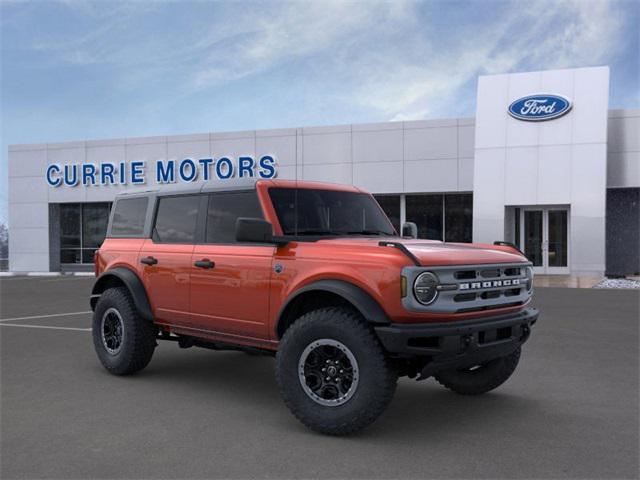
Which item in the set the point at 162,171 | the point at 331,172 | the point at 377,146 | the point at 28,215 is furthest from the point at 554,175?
the point at 28,215

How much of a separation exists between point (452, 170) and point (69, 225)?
1901cm

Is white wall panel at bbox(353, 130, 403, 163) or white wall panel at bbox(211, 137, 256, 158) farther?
white wall panel at bbox(211, 137, 256, 158)

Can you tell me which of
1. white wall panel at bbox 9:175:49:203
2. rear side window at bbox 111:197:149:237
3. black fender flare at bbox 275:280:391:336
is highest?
white wall panel at bbox 9:175:49:203

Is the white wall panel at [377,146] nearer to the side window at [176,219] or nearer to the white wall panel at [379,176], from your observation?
the white wall panel at [379,176]

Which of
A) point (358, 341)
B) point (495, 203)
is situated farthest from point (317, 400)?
point (495, 203)

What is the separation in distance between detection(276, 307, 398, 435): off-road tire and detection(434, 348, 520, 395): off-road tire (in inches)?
58.4

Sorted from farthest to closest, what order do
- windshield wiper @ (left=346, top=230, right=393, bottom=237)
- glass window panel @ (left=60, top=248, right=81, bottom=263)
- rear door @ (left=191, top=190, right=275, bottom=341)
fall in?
glass window panel @ (left=60, top=248, right=81, bottom=263)
windshield wiper @ (left=346, top=230, right=393, bottom=237)
rear door @ (left=191, top=190, right=275, bottom=341)

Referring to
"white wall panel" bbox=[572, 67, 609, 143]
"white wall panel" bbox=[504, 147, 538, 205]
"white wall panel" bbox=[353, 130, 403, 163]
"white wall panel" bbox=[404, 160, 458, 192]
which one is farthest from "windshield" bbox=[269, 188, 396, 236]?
"white wall panel" bbox=[353, 130, 403, 163]

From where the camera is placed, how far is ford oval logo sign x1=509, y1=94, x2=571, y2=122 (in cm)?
2209

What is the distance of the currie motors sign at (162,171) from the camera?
27075mm

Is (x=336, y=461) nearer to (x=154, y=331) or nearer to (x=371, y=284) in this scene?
(x=371, y=284)

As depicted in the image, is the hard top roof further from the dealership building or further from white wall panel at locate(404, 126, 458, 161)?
white wall panel at locate(404, 126, 458, 161)

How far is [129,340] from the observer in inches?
257

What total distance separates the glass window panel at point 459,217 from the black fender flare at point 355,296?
69.6 feet
